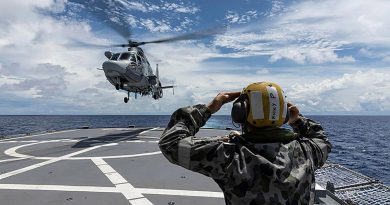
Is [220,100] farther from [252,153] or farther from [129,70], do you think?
[129,70]

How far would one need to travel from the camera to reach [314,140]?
8.89 ft

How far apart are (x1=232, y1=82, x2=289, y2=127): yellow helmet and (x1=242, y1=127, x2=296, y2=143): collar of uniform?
0.04m

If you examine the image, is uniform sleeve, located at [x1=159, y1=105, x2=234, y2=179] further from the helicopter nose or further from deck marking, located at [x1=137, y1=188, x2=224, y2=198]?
the helicopter nose

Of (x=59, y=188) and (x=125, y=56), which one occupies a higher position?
(x=125, y=56)

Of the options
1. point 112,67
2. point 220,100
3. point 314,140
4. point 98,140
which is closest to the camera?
point 220,100

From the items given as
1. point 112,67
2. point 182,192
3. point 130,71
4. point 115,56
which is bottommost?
point 182,192

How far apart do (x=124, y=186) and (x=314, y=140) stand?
5.42 metres

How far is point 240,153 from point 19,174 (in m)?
8.23

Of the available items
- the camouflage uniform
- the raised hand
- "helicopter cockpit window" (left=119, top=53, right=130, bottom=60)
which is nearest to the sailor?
the camouflage uniform

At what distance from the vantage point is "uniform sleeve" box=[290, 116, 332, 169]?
2568 mm

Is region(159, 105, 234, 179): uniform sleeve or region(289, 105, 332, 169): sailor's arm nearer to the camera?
region(159, 105, 234, 179): uniform sleeve

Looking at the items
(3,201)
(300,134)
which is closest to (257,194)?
(300,134)

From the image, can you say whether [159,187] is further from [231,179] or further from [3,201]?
[231,179]

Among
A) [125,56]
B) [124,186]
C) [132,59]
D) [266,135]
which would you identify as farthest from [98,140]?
[266,135]
